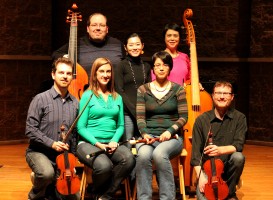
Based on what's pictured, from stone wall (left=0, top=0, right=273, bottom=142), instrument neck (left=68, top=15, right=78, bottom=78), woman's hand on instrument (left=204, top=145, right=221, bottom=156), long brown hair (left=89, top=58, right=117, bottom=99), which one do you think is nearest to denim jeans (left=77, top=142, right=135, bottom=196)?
long brown hair (left=89, top=58, right=117, bottom=99)

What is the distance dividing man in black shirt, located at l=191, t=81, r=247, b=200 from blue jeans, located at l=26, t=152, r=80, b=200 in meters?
0.89

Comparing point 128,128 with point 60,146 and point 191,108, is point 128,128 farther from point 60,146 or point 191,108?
point 60,146

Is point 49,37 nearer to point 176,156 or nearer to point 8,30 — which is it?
point 8,30

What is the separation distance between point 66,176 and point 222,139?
1.16 meters

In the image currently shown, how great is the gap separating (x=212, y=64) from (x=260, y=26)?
0.74 metres

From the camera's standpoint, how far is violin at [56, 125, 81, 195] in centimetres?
374

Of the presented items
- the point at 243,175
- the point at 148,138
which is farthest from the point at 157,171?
the point at 243,175

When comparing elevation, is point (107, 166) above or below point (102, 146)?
below

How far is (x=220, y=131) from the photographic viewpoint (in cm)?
412

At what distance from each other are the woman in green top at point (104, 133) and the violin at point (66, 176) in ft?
0.95

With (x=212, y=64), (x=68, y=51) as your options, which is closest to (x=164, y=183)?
(x=68, y=51)

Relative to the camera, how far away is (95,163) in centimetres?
402

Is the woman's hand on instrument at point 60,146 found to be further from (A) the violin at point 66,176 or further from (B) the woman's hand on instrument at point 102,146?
(B) the woman's hand on instrument at point 102,146

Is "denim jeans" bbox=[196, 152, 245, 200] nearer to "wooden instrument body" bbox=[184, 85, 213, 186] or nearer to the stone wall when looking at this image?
"wooden instrument body" bbox=[184, 85, 213, 186]
